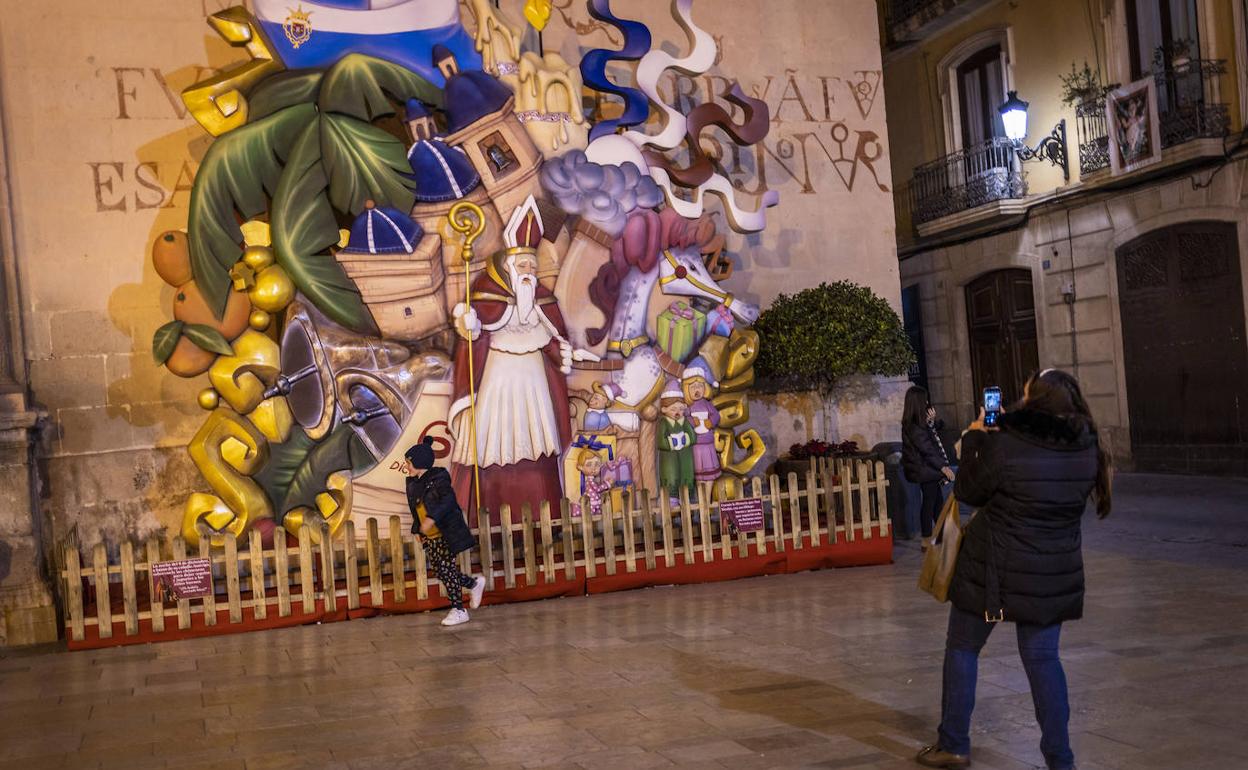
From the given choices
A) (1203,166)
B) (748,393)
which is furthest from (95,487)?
(1203,166)

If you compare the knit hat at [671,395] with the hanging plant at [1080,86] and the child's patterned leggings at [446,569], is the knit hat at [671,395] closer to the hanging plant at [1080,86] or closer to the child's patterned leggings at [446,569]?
the child's patterned leggings at [446,569]

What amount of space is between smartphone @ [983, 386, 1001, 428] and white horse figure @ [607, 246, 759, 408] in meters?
6.85

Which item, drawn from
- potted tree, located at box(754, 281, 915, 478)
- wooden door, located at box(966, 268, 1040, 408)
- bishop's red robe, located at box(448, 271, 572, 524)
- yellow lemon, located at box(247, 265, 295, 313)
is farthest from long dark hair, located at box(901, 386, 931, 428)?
wooden door, located at box(966, 268, 1040, 408)

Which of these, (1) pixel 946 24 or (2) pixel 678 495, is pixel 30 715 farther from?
(1) pixel 946 24

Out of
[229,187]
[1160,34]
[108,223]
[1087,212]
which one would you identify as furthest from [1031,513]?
[1087,212]

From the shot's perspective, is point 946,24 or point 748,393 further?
point 946,24

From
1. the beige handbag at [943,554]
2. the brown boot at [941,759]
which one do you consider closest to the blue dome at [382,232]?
the beige handbag at [943,554]

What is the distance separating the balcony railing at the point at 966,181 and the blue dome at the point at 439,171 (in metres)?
13.3

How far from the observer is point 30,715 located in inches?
296

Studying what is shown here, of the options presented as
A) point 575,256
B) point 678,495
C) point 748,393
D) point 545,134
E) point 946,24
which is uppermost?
A: point 946,24

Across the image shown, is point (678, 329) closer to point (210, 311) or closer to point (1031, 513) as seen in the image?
point (210, 311)

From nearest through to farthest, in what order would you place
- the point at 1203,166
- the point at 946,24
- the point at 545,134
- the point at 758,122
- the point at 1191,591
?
the point at 1191,591
the point at 545,134
the point at 758,122
the point at 1203,166
the point at 946,24

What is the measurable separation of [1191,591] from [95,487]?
29.8 ft

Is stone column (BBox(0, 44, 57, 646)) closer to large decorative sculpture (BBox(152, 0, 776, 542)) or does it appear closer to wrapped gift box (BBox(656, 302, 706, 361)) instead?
large decorative sculpture (BBox(152, 0, 776, 542))
